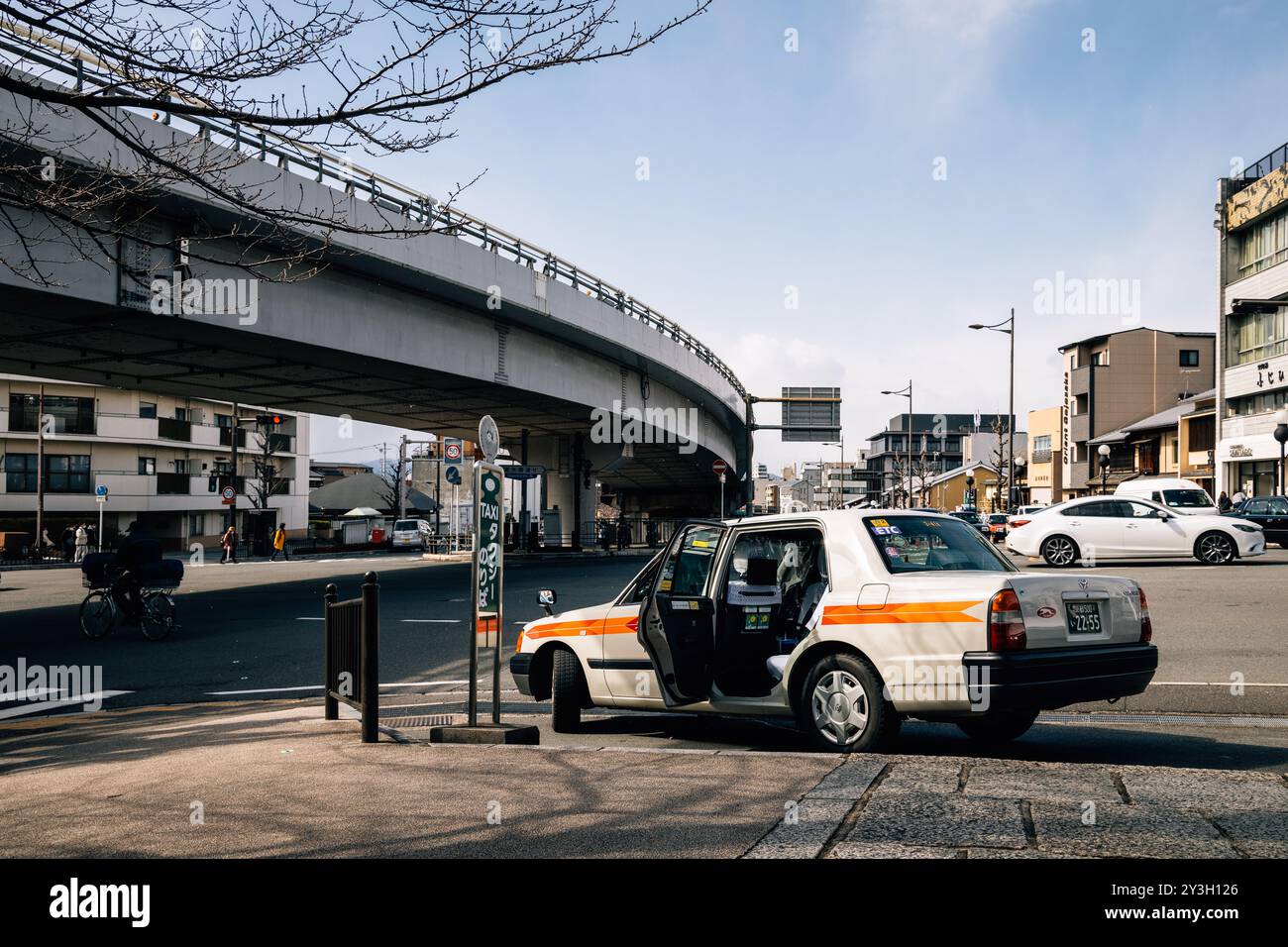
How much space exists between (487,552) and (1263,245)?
46.7 m

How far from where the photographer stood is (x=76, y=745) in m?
8.15

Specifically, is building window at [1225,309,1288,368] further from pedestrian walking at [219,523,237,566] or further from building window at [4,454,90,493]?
building window at [4,454,90,493]

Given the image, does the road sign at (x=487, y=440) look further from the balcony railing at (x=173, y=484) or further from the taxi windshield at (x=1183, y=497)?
the balcony railing at (x=173, y=484)

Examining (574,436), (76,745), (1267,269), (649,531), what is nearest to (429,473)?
(649,531)

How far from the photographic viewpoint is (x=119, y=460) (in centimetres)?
6366

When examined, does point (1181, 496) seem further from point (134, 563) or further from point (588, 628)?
point (134, 563)

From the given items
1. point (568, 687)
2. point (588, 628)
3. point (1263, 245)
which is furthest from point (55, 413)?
point (588, 628)

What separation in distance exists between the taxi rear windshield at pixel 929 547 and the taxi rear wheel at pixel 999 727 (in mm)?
1033

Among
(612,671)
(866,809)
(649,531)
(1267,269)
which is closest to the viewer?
(866,809)

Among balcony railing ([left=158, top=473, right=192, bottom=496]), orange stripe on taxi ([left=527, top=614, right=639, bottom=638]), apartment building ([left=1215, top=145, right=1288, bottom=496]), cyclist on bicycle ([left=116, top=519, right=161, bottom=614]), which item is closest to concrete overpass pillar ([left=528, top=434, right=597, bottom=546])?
apartment building ([left=1215, top=145, right=1288, bottom=496])

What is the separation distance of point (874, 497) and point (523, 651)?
131m

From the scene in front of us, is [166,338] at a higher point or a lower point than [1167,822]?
higher

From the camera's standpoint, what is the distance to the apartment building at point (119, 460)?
194 ft
